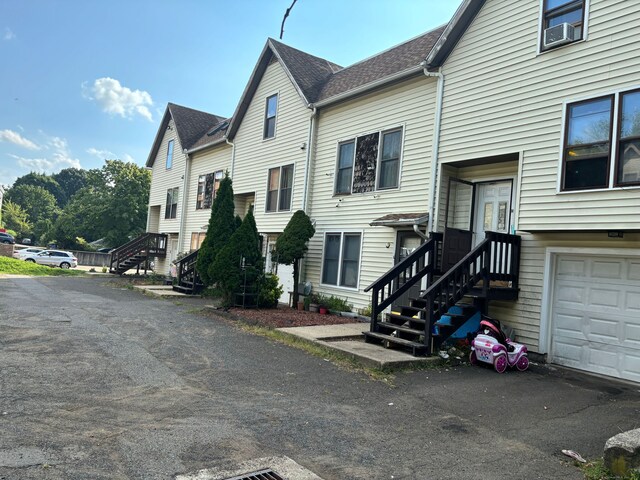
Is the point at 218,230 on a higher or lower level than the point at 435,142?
lower

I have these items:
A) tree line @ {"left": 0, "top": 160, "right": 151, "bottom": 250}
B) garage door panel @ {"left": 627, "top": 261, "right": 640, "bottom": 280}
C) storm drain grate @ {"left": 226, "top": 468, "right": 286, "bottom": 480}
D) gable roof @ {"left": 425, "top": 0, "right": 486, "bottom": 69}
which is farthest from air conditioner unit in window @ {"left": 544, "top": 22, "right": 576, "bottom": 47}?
tree line @ {"left": 0, "top": 160, "right": 151, "bottom": 250}

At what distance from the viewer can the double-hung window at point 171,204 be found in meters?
25.6

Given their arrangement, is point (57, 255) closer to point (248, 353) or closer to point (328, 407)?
point (248, 353)

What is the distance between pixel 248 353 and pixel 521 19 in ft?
27.4

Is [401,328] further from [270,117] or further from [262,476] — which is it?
[270,117]

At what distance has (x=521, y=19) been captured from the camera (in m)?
9.44

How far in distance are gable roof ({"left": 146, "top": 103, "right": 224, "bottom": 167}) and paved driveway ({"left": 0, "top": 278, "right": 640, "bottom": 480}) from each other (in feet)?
55.8

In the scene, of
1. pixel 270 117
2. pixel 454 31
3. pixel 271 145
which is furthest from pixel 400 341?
pixel 270 117

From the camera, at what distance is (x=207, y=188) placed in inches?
890

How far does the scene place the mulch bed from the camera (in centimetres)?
1180

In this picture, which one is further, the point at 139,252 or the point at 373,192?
the point at 139,252

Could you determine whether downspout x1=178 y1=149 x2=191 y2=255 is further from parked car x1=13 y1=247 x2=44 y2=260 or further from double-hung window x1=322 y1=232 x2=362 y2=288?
parked car x1=13 y1=247 x2=44 y2=260

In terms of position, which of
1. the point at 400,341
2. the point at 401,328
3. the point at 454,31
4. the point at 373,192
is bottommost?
the point at 400,341

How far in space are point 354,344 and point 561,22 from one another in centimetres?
715
